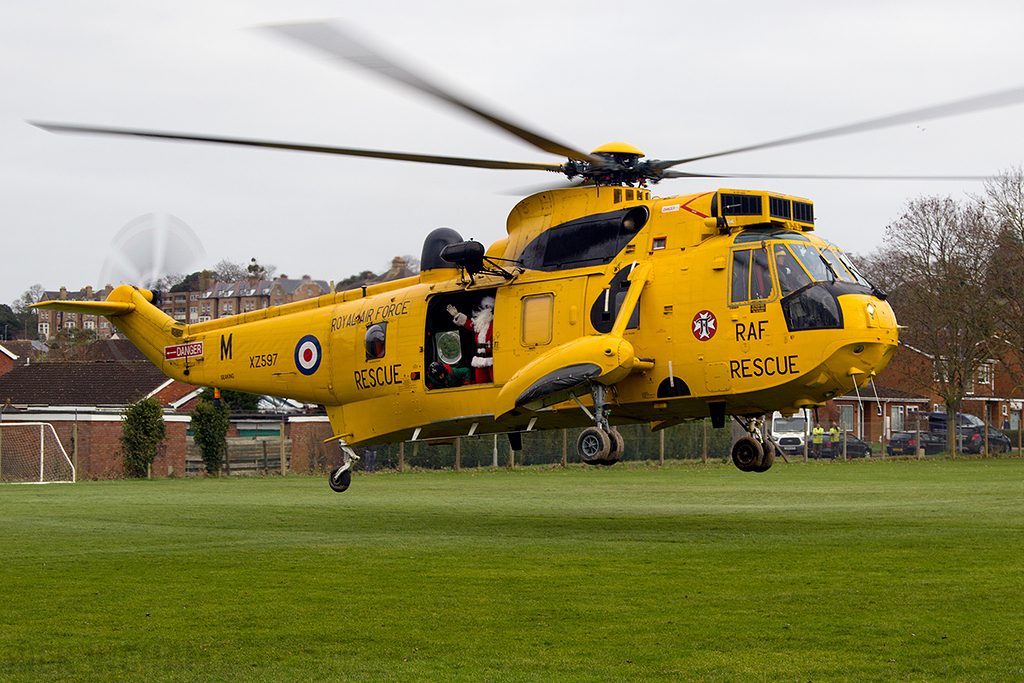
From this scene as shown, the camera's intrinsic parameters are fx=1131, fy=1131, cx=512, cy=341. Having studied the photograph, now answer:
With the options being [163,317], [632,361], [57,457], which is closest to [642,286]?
[632,361]

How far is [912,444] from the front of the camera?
50.8 meters

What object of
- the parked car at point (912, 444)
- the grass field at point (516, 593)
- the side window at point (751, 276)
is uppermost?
the side window at point (751, 276)

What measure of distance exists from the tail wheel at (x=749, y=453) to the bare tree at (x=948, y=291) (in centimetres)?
3832

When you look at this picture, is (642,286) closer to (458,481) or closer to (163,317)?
(163,317)

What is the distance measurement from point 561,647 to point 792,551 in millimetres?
6209

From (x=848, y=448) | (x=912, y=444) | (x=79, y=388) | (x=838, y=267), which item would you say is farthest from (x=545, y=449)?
(x=79, y=388)

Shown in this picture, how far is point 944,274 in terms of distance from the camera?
5525cm

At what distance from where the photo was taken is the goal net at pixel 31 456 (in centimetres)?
3481

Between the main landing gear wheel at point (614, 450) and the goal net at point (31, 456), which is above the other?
the main landing gear wheel at point (614, 450)

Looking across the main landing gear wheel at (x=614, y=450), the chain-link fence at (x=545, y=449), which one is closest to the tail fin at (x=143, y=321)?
the main landing gear wheel at (x=614, y=450)

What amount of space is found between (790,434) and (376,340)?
3579 cm

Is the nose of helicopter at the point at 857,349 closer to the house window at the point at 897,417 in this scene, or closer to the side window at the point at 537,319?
the side window at the point at 537,319

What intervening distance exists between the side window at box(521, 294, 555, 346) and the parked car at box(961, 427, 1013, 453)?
132 feet

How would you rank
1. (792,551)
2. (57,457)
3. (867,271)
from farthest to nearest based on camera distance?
(867,271), (57,457), (792,551)
